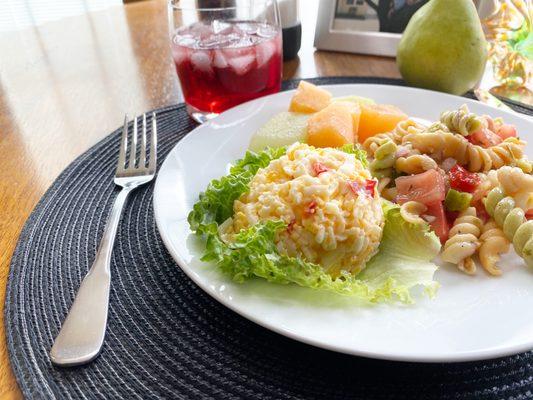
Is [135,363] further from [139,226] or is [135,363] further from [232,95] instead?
[232,95]

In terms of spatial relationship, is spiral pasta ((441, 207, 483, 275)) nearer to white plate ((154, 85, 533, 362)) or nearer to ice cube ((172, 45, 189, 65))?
white plate ((154, 85, 533, 362))

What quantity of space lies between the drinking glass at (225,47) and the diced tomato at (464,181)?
0.89 m

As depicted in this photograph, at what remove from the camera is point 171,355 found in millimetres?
989

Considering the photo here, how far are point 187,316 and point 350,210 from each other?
469mm

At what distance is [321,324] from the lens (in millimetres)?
907

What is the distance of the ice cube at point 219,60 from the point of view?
5.72 ft

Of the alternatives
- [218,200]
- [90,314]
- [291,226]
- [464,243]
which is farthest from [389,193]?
[90,314]

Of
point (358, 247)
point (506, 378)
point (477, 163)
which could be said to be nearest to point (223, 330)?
point (358, 247)

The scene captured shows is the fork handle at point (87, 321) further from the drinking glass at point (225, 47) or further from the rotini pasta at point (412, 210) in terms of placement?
the drinking glass at point (225, 47)

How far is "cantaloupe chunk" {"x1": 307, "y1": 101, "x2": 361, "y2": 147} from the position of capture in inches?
60.4

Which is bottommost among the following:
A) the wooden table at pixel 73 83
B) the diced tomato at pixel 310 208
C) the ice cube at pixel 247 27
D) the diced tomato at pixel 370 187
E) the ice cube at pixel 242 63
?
the wooden table at pixel 73 83

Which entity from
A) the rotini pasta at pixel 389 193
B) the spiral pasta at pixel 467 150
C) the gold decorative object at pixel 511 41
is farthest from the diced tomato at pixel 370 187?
the gold decorative object at pixel 511 41

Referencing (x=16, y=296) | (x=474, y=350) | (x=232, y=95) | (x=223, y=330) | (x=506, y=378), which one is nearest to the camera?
(x=474, y=350)

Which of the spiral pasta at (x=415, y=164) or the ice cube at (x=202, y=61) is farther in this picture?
the ice cube at (x=202, y=61)
